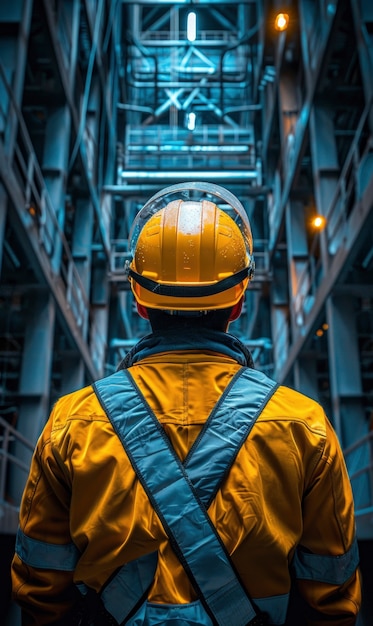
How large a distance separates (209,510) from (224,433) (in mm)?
223

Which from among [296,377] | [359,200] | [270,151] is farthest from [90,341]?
[359,200]

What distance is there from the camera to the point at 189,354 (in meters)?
2.26

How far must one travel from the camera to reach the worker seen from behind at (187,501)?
75.5 inches

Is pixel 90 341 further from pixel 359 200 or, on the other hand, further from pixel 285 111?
pixel 359 200

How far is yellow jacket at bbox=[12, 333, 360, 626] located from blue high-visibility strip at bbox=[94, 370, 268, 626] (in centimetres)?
4

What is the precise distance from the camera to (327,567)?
2076 millimetres

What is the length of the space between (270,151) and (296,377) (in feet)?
32.7

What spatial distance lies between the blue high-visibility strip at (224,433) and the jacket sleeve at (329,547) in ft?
0.79

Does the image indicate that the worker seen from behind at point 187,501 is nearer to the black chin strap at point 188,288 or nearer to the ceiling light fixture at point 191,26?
the black chin strap at point 188,288

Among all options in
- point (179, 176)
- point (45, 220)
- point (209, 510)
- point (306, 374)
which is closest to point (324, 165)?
point (306, 374)

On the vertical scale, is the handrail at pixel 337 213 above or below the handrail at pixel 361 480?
above

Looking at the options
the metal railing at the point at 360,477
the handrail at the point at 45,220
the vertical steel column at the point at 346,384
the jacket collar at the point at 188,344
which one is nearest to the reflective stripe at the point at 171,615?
the jacket collar at the point at 188,344

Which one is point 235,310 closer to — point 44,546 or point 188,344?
point 188,344

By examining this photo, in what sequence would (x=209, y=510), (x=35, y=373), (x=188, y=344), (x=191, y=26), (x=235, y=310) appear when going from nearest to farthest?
(x=209, y=510) → (x=188, y=344) → (x=235, y=310) → (x=35, y=373) → (x=191, y=26)
